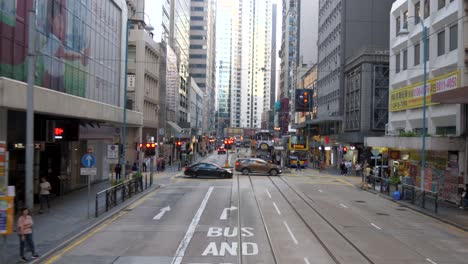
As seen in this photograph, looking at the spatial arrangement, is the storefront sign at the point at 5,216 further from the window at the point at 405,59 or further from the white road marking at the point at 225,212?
the window at the point at 405,59

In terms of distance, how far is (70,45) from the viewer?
2738 cm

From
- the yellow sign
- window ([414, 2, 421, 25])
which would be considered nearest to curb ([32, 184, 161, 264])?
the yellow sign

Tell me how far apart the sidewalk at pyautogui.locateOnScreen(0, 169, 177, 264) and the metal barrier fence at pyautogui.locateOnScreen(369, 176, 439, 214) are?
15.2 metres

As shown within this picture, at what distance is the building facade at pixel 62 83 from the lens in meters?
20.0

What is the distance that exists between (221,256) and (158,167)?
40000 millimetres

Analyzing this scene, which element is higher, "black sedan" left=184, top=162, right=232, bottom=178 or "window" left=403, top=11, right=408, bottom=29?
"window" left=403, top=11, right=408, bottom=29

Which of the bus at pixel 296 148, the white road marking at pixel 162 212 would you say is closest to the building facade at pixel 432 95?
the white road marking at pixel 162 212

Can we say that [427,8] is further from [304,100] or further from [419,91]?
[304,100]

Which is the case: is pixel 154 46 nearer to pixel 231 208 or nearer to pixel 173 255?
pixel 231 208

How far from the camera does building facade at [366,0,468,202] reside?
28969mm

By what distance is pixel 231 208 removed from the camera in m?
24.7

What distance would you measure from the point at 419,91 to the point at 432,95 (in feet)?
28.0

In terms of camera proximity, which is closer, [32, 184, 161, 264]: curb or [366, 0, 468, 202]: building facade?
[32, 184, 161, 264]: curb

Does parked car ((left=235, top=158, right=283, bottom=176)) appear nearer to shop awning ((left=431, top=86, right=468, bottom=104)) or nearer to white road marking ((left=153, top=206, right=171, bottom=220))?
shop awning ((left=431, top=86, right=468, bottom=104))
